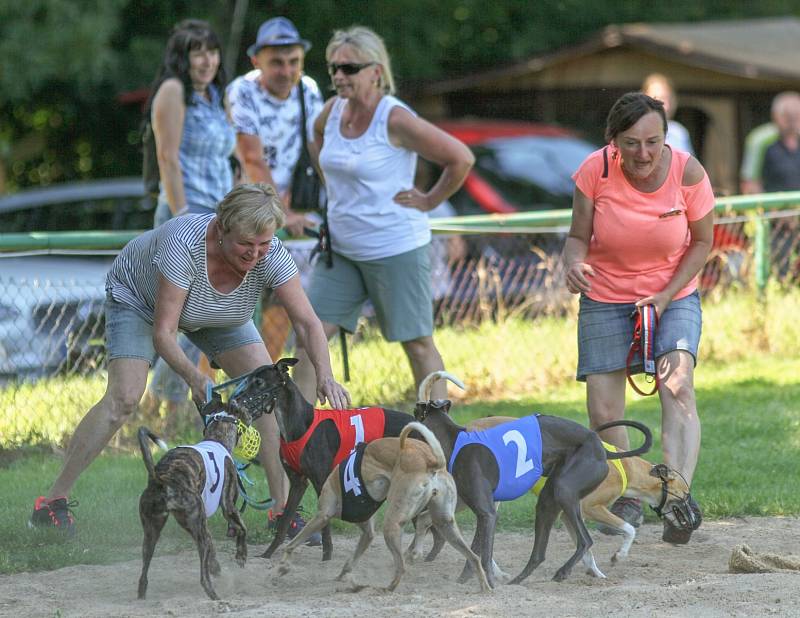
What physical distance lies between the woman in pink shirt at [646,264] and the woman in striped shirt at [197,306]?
52.5 inches

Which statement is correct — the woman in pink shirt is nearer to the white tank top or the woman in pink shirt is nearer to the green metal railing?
the white tank top

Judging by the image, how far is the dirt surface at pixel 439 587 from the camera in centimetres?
486

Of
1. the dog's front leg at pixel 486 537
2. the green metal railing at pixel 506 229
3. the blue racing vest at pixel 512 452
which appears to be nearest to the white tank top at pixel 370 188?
the green metal railing at pixel 506 229

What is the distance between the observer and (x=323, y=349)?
18.6ft

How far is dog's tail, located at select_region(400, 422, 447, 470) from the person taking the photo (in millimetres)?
4906

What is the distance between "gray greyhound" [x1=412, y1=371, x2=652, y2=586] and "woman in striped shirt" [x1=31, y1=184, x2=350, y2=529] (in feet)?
1.58

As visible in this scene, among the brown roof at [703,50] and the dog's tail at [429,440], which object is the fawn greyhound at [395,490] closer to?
the dog's tail at [429,440]

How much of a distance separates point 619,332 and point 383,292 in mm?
1413

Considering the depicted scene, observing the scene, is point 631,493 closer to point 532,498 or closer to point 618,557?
point 618,557

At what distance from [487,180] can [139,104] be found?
28.2 feet

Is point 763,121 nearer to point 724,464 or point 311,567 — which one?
point 724,464

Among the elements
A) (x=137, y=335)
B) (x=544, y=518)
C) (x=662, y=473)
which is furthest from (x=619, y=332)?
(x=137, y=335)

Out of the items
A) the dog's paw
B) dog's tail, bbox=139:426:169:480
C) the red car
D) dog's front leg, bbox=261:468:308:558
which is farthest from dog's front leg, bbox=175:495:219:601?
the red car

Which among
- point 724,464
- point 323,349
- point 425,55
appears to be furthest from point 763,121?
point 323,349
